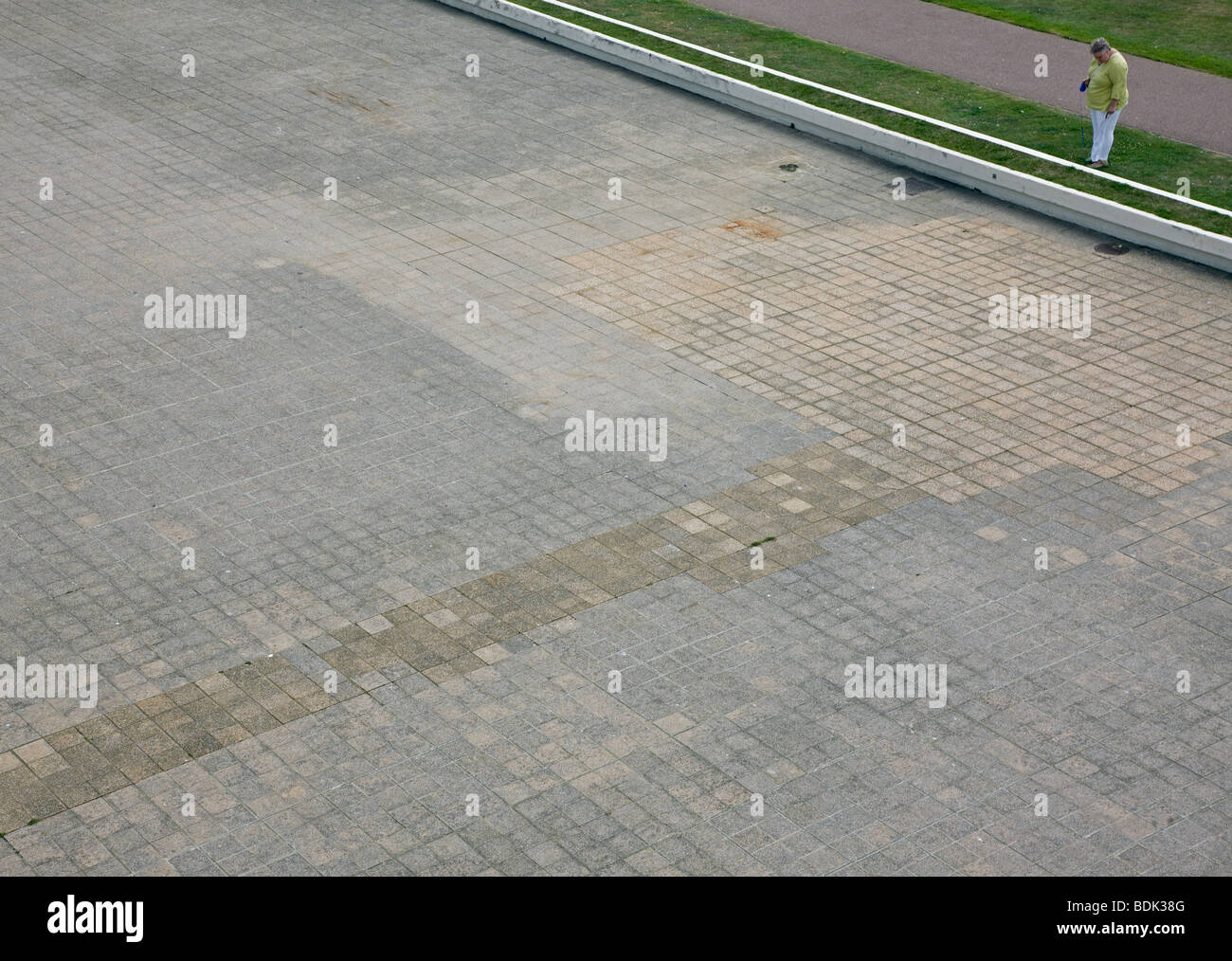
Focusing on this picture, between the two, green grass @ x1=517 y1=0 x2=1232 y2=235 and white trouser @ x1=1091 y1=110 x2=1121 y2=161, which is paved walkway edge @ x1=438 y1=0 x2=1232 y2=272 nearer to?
green grass @ x1=517 y1=0 x2=1232 y2=235

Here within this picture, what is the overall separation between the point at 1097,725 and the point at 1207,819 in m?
0.93

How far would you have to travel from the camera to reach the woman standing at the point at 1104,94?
16312mm

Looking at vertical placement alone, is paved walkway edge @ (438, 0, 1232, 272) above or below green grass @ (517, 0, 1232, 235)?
below

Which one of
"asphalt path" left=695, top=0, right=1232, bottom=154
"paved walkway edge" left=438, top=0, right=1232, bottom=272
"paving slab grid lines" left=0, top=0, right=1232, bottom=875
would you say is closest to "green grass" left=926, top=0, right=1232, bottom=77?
"asphalt path" left=695, top=0, right=1232, bottom=154

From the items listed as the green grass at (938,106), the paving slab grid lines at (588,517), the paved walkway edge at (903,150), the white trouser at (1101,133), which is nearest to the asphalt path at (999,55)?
the green grass at (938,106)

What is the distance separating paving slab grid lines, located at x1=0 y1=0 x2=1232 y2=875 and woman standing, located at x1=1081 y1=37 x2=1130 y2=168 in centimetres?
150

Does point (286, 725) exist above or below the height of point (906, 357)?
below

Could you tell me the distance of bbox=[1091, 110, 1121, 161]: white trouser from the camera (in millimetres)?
16594

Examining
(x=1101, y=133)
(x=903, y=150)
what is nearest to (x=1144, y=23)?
(x=1101, y=133)

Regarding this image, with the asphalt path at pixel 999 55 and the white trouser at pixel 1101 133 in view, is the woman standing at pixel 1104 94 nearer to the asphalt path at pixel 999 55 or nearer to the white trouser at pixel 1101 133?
the white trouser at pixel 1101 133

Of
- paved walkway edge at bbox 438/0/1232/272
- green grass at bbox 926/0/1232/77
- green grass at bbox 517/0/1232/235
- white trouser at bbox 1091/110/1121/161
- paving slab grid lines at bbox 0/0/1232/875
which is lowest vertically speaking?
paving slab grid lines at bbox 0/0/1232/875

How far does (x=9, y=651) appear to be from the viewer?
9.65 metres

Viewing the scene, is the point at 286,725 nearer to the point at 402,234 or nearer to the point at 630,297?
the point at 630,297

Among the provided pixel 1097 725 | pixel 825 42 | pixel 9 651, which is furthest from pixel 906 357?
pixel 825 42
